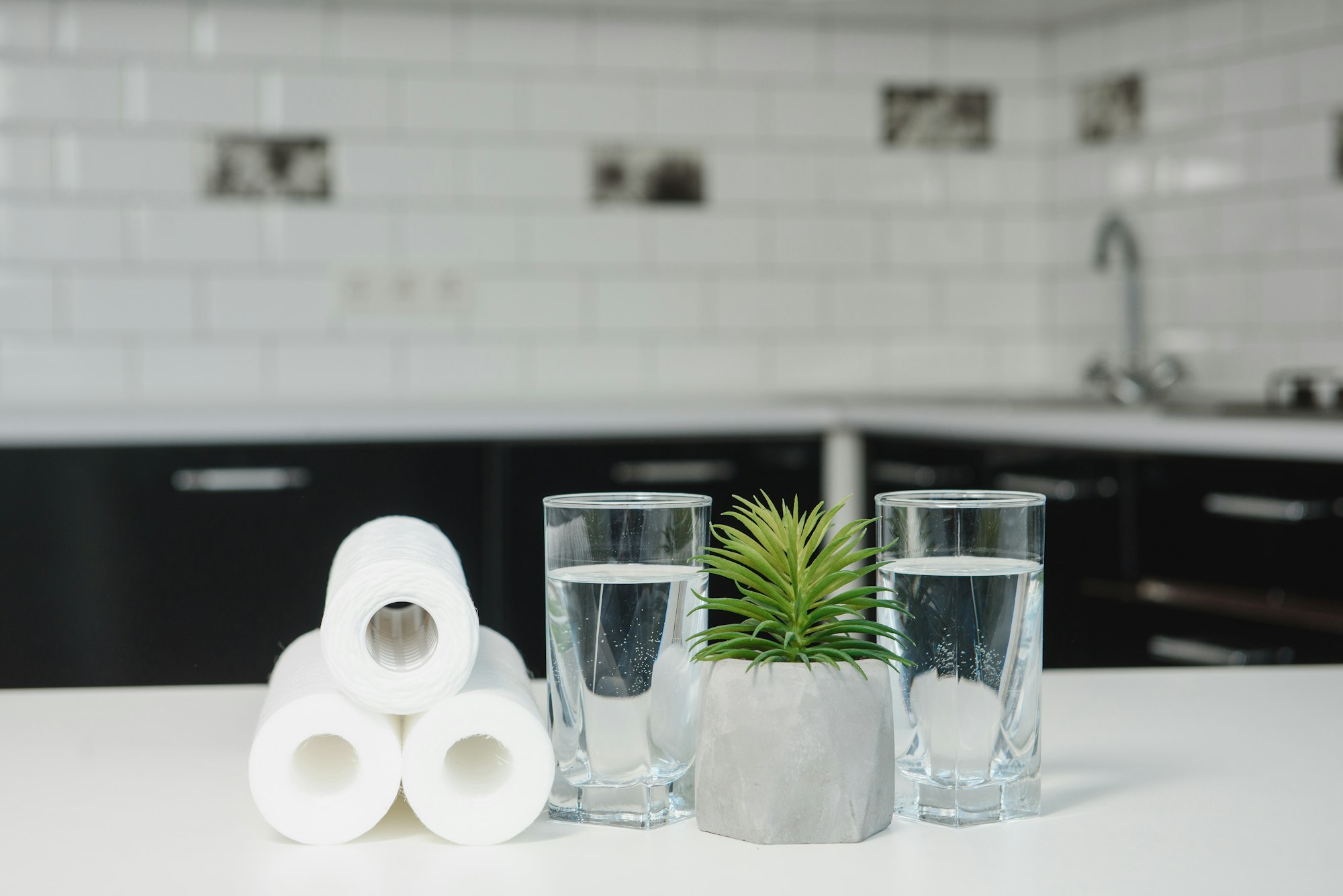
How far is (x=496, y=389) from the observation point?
3.21 m

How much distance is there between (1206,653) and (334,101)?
2.16 metres

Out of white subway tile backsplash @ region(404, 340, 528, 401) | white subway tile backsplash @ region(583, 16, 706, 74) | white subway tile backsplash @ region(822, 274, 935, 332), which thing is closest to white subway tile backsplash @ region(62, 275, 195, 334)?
white subway tile backsplash @ region(404, 340, 528, 401)

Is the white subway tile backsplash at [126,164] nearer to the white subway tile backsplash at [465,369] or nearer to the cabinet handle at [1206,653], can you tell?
the white subway tile backsplash at [465,369]

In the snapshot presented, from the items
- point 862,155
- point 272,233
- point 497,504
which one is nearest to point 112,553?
point 497,504

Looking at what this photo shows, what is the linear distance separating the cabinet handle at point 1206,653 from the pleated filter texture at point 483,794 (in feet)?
5.56

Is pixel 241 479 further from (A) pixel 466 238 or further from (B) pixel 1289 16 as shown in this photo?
(B) pixel 1289 16

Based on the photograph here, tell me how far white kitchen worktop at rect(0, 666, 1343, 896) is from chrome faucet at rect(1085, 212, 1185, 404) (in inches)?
94.7

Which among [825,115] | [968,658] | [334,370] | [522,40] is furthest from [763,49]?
[968,658]

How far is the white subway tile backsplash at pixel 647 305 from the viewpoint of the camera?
3.26m

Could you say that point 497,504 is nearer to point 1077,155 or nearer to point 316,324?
point 316,324

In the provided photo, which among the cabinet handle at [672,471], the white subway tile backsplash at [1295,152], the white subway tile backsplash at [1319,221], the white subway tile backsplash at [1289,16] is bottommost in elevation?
the cabinet handle at [672,471]

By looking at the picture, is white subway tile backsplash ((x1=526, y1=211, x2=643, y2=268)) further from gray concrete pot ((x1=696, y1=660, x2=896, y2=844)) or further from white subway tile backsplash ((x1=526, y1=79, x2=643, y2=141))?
gray concrete pot ((x1=696, y1=660, x2=896, y2=844))

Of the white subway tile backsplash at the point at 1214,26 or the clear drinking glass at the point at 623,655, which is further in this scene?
the white subway tile backsplash at the point at 1214,26

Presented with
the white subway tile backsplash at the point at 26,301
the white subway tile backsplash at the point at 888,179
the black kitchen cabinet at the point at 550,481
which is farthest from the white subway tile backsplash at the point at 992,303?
the white subway tile backsplash at the point at 26,301
